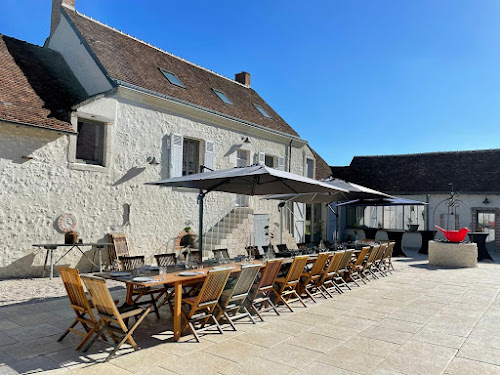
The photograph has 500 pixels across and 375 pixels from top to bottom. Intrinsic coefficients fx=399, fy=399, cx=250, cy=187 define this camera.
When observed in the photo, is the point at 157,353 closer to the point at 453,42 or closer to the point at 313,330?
the point at 313,330

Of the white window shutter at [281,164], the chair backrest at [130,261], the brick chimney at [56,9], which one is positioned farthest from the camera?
the white window shutter at [281,164]

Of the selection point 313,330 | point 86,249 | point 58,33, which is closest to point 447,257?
point 313,330

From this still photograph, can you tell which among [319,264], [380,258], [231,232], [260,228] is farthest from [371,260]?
[260,228]

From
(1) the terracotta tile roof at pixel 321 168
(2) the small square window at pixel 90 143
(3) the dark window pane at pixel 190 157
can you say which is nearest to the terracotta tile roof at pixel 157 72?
(3) the dark window pane at pixel 190 157

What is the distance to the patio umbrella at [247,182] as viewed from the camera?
6414mm

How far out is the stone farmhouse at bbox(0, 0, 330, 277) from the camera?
8.52 m

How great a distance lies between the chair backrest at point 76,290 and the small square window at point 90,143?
19.4ft

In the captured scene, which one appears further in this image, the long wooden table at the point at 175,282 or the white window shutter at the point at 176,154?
the white window shutter at the point at 176,154

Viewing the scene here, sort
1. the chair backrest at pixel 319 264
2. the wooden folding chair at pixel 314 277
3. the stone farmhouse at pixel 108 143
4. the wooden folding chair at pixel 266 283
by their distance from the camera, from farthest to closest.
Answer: the stone farmhouse at pixel 108 143 < the chair backrest at pixel 319 264 < the wooden folding chair at pixel 314 277 < the wooden folding chair at pixel 266 283

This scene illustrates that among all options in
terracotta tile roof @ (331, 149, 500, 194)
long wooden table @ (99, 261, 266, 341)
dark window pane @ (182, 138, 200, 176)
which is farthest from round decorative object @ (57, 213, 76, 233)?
terracotta tile roof @ (331, 149, 500, 194)

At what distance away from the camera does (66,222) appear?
9062mm

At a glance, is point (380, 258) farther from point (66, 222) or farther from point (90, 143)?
point (90, 143)

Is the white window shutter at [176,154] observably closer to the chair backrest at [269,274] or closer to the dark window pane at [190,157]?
the dark window pane at [190,157]

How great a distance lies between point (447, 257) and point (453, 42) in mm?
6336
